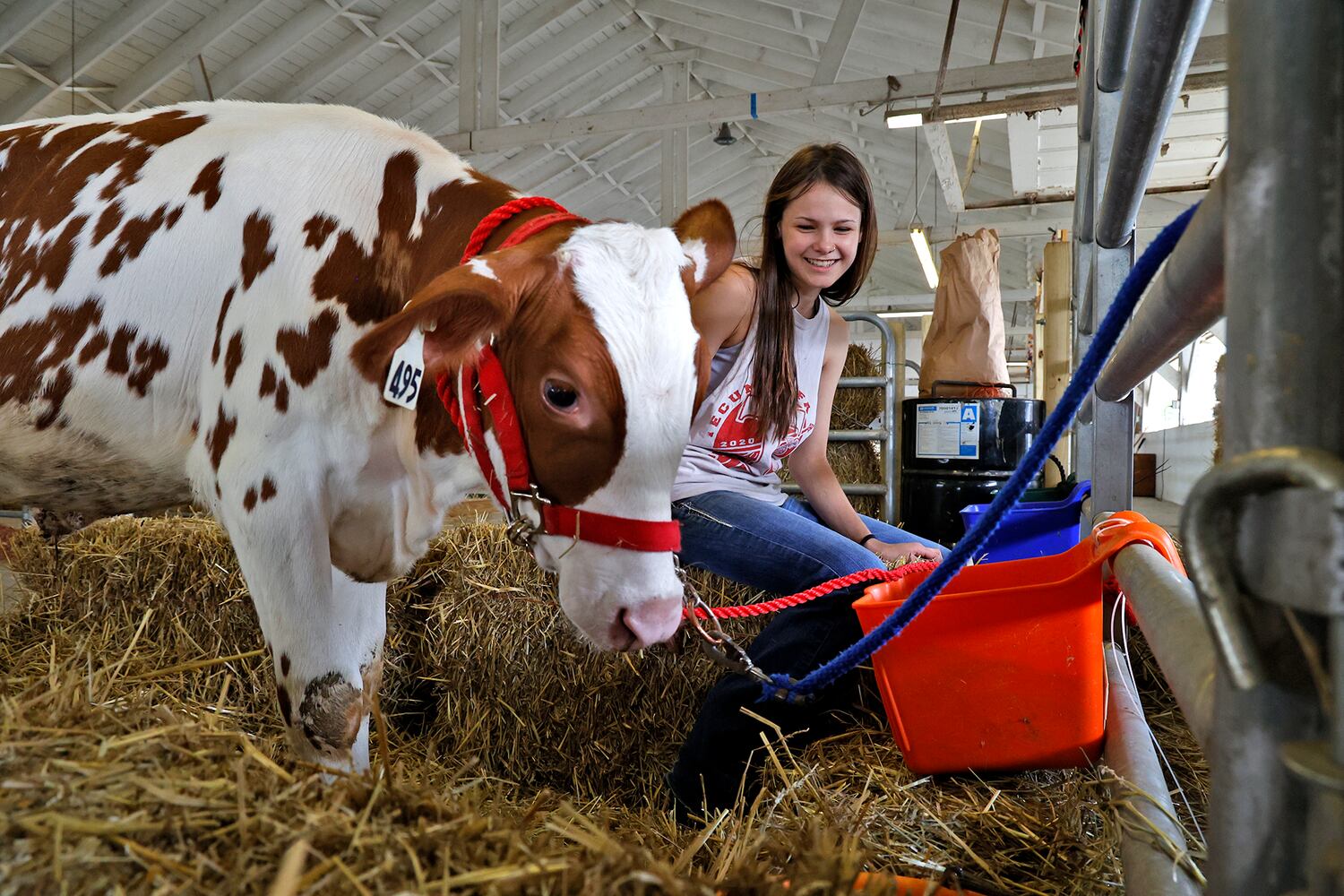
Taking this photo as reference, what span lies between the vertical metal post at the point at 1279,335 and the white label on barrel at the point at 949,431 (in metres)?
4.04

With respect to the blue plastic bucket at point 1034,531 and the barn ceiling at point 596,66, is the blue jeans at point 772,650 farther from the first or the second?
the barn ceiling at point 596,66

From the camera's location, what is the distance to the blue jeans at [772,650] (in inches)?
74.2

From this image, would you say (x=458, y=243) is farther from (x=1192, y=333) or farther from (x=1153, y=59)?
(x=1192, y=333)

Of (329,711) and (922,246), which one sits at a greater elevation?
(922,246)

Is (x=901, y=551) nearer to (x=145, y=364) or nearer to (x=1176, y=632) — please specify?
(x=1176, y=632)

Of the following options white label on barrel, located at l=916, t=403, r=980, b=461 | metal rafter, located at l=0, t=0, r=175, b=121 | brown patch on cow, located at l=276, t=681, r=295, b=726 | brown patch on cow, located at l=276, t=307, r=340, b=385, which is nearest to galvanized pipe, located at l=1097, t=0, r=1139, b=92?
brown patch on cow, located at l=276, t=307, r=340, b=385

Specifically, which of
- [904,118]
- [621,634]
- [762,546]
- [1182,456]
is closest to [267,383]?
[621,634]

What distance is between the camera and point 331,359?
1.77 meters

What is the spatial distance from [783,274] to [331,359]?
47.4 inches

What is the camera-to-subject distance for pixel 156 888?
0.63 metres

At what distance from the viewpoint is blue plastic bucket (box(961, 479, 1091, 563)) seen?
7.63 ft

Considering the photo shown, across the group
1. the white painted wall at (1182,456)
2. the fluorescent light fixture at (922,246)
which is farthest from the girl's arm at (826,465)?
the white painted wall at (1182,456)

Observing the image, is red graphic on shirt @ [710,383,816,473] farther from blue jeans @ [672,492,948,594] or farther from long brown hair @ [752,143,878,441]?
blue jeans @ [672,492,948,594]

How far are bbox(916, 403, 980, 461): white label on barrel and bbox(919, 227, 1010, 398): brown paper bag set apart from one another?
0.18m
